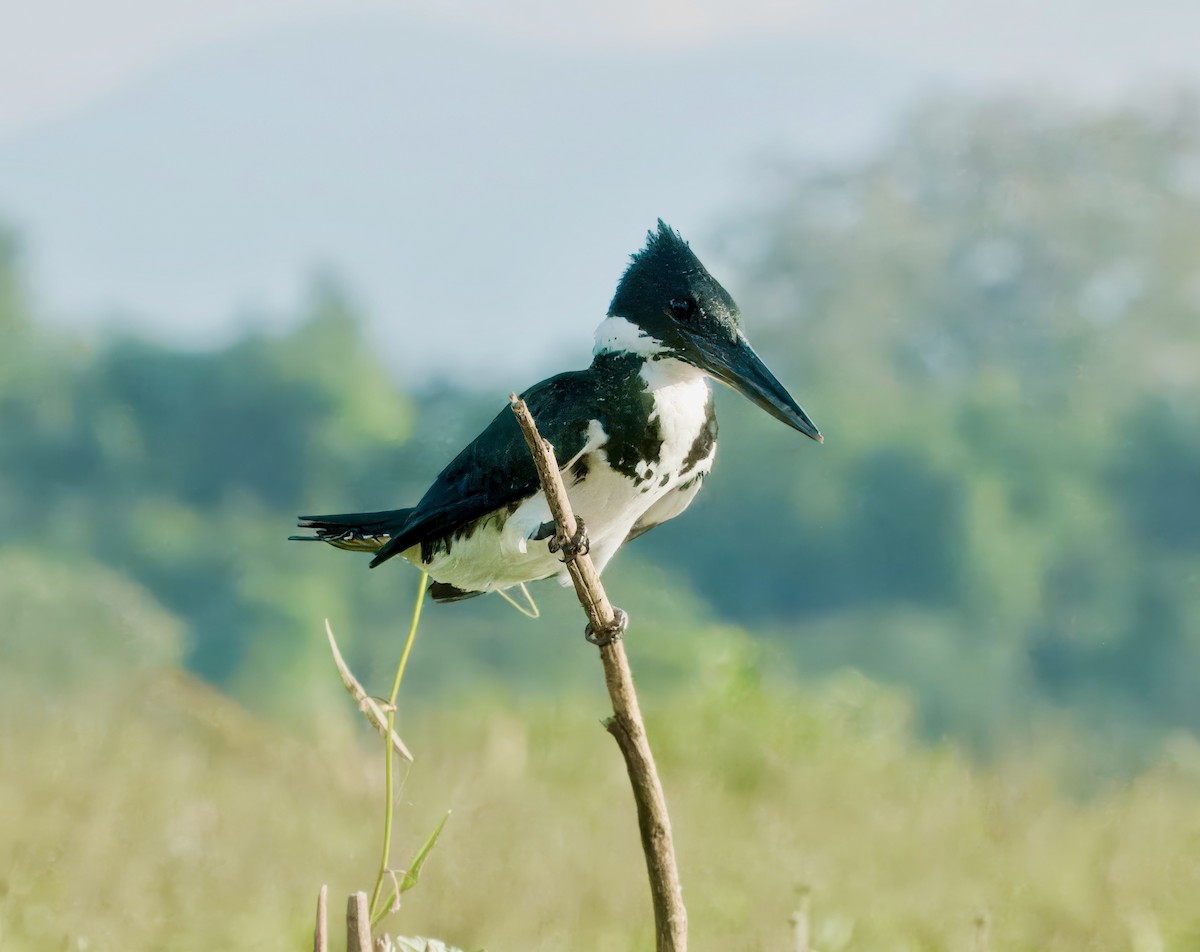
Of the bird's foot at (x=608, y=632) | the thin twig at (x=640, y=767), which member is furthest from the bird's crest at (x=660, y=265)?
the bird's foot at (x=608, y=632)

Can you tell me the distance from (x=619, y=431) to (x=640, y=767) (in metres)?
0.33

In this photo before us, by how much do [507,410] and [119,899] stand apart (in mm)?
1637

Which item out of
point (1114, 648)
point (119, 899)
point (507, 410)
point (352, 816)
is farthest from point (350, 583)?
point (507, 410)

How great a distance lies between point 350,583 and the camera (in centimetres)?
462

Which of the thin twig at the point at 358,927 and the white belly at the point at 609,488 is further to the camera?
the white belly at the point at 609,488

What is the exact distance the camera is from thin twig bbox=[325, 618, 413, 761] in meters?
1.22

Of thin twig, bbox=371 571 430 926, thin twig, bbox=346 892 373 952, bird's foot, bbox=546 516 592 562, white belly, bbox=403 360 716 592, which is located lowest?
thin twig, bbox=346 892 373 952

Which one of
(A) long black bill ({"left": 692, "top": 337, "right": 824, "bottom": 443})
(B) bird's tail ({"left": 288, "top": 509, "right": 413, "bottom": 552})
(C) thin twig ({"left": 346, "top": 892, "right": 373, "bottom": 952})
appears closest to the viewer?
(C) thin twig ({"left": 346, "top": 892, "right": 373, "bottom": 952})

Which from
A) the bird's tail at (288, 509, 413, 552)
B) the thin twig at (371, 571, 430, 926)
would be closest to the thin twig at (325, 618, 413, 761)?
the thin twig at (371, 571, 430, 926)

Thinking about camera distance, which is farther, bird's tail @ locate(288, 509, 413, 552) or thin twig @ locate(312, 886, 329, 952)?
bird's tail @ locate(288, 509, 413, 552)

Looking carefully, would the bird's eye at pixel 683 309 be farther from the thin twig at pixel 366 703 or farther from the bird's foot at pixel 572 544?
the thin twig at pixel 366 703

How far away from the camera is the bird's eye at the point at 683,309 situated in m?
1.24

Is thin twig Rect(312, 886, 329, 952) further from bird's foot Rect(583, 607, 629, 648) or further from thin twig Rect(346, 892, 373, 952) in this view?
bird's foot Rect(583, 607, 629, 648)

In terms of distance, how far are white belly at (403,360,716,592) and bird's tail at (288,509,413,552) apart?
0.18 m
